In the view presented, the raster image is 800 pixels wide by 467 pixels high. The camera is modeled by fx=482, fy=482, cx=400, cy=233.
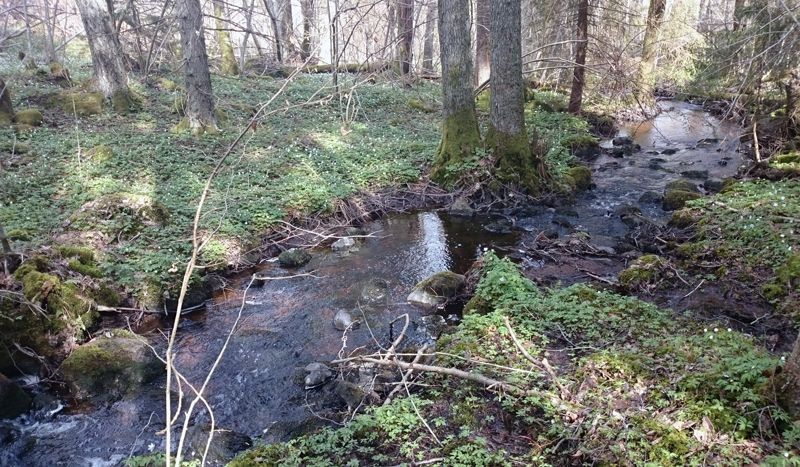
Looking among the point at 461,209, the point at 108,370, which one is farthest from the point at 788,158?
the point at 108,370

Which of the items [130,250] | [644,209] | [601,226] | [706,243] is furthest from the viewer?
[644,209]

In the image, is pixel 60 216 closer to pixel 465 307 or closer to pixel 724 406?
pixel 465 307

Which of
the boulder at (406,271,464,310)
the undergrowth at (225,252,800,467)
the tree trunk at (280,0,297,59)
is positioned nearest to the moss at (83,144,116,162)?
the tree trunk at (280,0,297,59)

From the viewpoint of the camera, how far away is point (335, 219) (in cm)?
914

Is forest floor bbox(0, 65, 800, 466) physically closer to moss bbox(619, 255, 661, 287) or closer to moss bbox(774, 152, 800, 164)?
moss bbox(619, 255, 661, 287)

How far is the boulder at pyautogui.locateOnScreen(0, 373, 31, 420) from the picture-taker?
4555 mm

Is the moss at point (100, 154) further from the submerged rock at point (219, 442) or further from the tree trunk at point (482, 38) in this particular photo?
the tree trunk at point (482, 38)

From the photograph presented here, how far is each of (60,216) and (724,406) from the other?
8734 mm

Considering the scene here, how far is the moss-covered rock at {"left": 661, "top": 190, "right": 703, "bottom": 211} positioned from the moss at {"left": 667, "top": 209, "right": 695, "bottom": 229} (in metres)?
0.95

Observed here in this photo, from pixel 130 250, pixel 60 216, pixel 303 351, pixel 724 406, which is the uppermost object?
pixel 60 216

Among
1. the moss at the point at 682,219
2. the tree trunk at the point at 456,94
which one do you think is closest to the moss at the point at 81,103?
the tree trunk at the point at 456,94

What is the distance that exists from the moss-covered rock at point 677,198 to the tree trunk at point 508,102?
2400mm

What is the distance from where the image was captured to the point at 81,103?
12.5 m

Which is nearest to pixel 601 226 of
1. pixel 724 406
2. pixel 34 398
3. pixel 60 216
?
pixel 724 406
